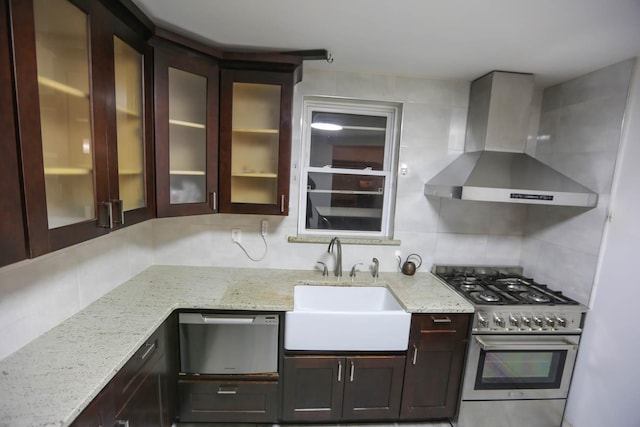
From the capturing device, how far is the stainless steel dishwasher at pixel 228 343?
1.68 meters

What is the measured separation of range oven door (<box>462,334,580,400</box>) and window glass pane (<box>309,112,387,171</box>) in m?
1.46

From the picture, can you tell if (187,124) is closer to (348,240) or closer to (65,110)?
(65,110)

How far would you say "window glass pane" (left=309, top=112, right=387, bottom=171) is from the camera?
7.48 ft

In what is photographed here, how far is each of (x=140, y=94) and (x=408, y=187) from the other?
1851 millimetres

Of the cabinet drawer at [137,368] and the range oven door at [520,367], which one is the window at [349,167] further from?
the cabinet drawer at [137,368]

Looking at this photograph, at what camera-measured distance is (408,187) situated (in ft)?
7.45

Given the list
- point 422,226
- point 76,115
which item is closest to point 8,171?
point 76,115

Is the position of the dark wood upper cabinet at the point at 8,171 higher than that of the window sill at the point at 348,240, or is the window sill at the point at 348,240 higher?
the dark wood upper cabinet at the point at 8,171

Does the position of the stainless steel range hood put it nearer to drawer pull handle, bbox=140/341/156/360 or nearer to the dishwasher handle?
the dishwasher handle

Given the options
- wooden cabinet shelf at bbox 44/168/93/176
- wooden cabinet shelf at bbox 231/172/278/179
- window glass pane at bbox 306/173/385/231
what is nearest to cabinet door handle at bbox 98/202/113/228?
wooden cabinet shelf at bbox 44/168/93/176

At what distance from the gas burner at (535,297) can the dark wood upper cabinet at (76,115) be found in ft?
7.95

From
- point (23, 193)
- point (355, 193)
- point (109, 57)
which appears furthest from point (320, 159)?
point (23, 193)

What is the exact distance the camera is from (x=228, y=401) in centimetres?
176

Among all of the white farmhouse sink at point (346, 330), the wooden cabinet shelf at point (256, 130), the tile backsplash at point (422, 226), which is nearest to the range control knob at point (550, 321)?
the tile backsplash at point (422, 226)
